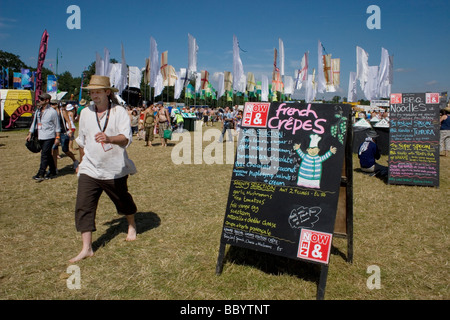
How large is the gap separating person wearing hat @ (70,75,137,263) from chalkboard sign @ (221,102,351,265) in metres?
1.41

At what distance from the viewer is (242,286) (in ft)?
10.2

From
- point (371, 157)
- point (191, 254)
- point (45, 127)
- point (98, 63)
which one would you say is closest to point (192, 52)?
point (98, 63)

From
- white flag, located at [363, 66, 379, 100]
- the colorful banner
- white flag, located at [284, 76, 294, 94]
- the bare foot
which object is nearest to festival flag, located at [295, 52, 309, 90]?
white flag, located at [284, 76, 294, 94]

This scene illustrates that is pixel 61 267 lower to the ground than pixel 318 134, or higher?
lower

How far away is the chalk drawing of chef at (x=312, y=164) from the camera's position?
2.96 m

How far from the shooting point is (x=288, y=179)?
309 cm

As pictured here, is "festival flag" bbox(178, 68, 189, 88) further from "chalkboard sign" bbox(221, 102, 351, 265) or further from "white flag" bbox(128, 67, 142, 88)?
"chalkboard sign" bbox(221, 102, 351, 265)

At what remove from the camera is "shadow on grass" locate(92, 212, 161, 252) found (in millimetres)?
4148

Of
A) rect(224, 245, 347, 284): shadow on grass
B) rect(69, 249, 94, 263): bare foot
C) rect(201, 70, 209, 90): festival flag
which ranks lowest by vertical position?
rect(224, 245, 347, 284): shadow on grass

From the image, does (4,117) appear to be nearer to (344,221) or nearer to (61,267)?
(61,267)

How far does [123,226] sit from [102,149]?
1536mm

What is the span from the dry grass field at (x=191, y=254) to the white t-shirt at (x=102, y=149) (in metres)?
0.98
